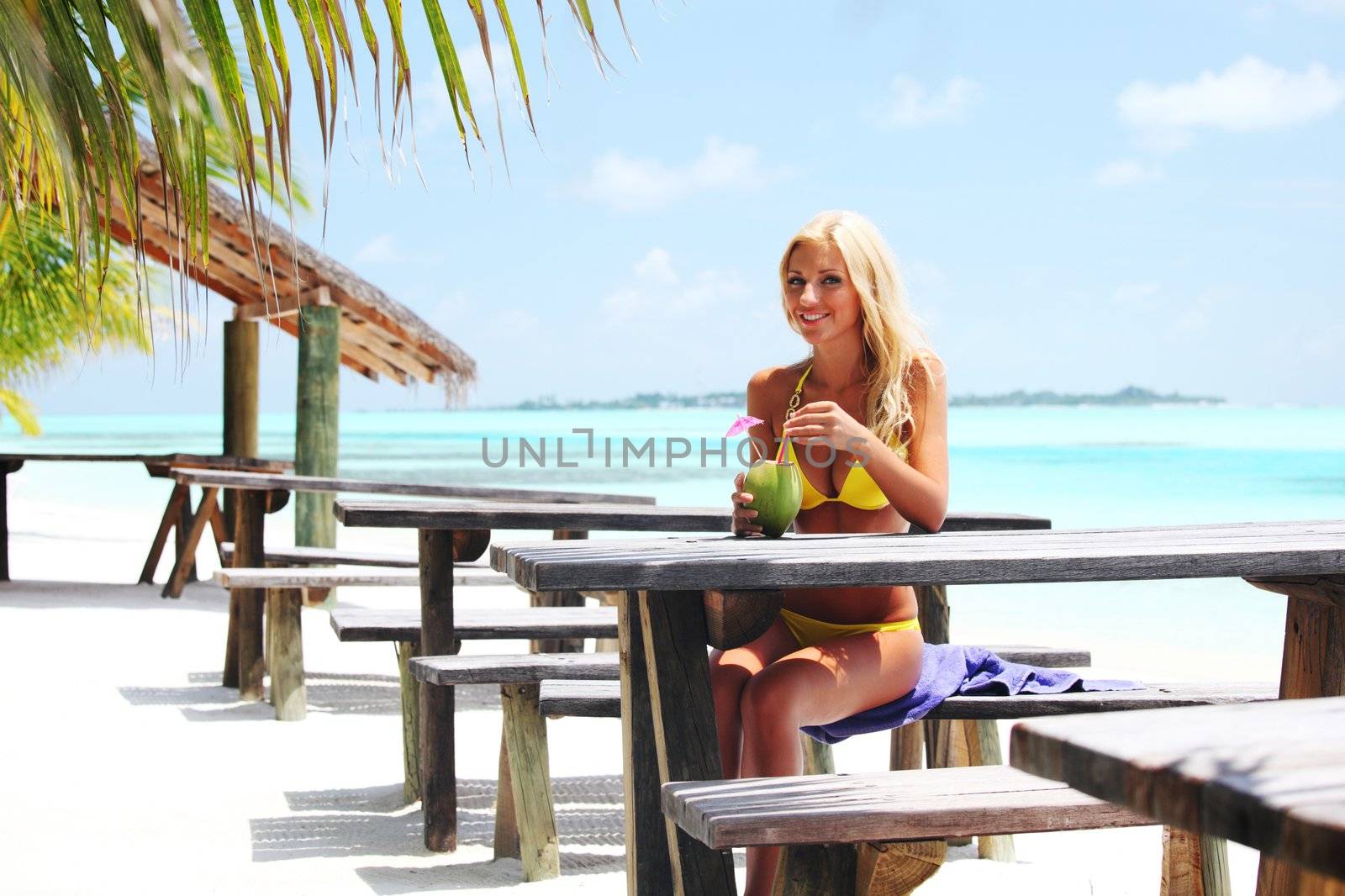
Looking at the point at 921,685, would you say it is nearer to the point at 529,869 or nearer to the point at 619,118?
the point at 529,869

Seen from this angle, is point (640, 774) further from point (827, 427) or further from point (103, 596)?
point (103, 596)

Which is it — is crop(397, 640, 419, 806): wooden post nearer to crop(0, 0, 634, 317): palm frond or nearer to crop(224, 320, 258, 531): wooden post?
crop(0, 0, 634, 317): palm frond

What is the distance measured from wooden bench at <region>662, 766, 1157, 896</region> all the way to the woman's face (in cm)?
103

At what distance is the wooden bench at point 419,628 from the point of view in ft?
12.4

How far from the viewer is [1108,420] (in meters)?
75.2

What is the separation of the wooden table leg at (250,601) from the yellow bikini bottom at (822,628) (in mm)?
3515

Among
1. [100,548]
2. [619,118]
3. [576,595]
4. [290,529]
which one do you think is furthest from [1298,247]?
[576,595]

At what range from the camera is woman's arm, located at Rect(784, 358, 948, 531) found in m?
2.39

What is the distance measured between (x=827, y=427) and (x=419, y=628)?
6.11ft

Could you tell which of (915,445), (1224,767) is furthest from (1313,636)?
(1224,767)

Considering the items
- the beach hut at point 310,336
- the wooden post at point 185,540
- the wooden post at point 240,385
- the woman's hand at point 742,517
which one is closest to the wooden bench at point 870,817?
the woman's hand at point 742,517

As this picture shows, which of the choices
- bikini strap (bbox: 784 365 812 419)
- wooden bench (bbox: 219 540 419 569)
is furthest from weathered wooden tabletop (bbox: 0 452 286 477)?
bikini strap (bbox: 784 365 812 419)

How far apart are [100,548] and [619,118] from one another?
→ 80.0 m

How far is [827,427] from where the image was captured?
2.38 metres
